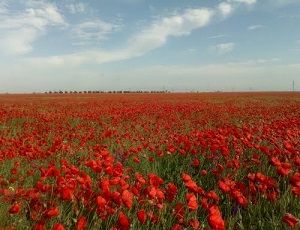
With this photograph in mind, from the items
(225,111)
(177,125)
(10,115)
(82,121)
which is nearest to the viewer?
(177,125)

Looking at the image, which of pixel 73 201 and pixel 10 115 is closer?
pixel 73 201

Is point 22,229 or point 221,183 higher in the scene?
point 221,183

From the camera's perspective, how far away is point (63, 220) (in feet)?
9.36

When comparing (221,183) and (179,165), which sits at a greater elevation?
(221,183)

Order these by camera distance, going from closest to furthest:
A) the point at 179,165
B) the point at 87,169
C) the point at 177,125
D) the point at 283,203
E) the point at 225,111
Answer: the point at 283,203 → the point at 87,169 → the point at 179,165 → the point at 177,125 → the point at 225,111

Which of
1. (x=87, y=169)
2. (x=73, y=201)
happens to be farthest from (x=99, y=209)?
(x=87, y=169)

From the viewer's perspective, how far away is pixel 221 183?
117 inches

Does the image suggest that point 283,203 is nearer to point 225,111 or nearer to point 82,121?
point 82,121

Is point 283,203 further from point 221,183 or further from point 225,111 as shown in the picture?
point 225,111

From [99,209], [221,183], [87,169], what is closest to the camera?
[99,209]

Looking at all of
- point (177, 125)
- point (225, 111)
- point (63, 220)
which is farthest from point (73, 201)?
point (225, 111)

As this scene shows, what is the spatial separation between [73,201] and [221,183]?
1.39 m

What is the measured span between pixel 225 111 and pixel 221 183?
13.5 metres

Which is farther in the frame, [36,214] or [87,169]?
[87,169]
